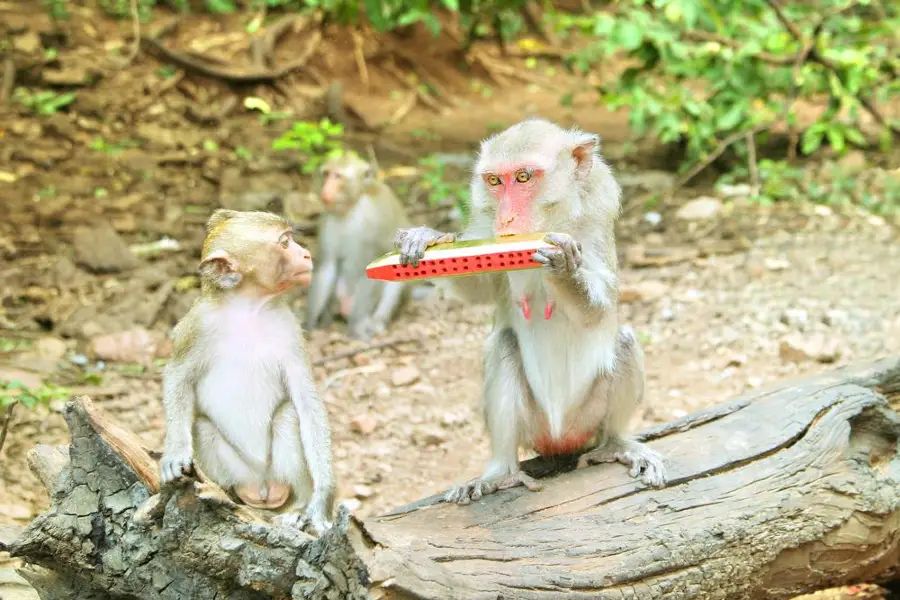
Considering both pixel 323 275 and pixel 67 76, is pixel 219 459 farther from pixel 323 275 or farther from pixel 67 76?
pixel 67 76

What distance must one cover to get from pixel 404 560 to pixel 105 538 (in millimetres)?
1015

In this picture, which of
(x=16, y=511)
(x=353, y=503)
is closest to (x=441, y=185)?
(x=353, y=503)

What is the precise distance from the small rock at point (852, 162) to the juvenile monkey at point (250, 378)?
8.41 metres

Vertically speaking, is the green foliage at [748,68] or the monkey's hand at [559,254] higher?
the green foliage at [748,68]

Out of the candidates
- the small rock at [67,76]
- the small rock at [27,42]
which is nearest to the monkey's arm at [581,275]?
the small rock at [67,76]

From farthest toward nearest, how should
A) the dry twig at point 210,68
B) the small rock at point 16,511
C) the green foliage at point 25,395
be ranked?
the dry twig at point 210,68 < the green foliage at point 25,395 < the small rock at point 16,511

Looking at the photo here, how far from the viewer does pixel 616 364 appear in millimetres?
4527

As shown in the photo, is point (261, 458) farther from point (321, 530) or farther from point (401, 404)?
point (401, 404)

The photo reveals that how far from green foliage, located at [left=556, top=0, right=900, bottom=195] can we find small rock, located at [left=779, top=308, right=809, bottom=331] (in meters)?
2.75

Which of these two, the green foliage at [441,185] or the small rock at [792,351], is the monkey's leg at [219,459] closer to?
the small rock at [792,351]

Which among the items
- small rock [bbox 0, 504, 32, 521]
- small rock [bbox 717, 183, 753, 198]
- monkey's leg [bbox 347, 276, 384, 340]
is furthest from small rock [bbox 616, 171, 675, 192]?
small rock [bbox 0, 504, 32, 521]

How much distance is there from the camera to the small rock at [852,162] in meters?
10.8

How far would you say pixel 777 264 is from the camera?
866cm

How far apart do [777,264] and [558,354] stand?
15.6 feet
